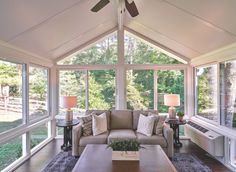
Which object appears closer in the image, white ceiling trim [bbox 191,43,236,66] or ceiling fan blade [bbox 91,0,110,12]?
ceiling fan blade [bbox 91,0,110,12]

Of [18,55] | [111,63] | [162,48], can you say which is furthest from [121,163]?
[162,48]

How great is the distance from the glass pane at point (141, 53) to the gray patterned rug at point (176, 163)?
8.87 feet

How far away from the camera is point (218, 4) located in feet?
10.1

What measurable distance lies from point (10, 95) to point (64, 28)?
5.49 ft

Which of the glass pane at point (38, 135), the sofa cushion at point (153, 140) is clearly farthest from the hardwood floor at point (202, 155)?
the glass pane at point (38, 135)

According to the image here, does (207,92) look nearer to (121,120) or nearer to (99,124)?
(121,120)

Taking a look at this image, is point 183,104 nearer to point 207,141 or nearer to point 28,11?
point 207,141

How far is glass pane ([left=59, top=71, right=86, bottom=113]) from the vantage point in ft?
21.2

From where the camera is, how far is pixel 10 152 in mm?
4102

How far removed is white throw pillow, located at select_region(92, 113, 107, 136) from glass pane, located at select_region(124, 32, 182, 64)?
2144mm

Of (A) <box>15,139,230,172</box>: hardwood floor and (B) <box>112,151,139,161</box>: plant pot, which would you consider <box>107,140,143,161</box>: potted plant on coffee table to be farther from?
(A) <box>15,139,230,172</box>: hardwood floor

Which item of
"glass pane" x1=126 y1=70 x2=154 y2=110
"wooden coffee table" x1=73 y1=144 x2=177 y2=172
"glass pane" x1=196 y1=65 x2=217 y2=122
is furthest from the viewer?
"glass pane" x1=126 y1=70 x2=154 y2=110

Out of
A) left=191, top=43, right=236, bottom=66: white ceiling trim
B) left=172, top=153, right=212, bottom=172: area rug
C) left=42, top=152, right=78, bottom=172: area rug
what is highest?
left=191, top=43, right=236, bottom=66: white ceiling trim

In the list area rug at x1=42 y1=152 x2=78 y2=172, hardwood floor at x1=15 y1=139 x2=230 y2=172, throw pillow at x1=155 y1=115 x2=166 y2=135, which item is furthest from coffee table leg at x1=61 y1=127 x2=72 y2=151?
throw pillow at x1=155 y1=115 x2=166 y2=135
